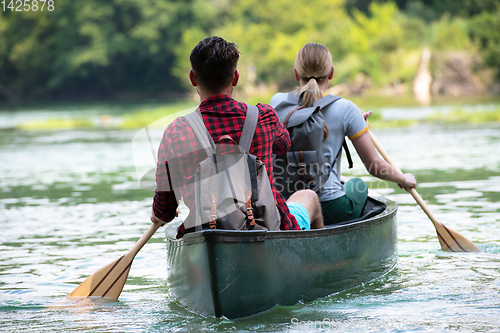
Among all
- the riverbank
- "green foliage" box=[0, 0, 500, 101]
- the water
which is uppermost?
"green foliage" box=[0, 0, 500, 101]

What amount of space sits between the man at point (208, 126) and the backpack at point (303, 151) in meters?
0.66

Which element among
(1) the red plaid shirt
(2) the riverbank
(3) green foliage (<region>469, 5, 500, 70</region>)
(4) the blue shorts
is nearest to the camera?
(1) the red plaid shirt

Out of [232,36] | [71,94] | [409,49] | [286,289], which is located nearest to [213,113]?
[286,289]

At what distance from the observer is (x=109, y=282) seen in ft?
13.3

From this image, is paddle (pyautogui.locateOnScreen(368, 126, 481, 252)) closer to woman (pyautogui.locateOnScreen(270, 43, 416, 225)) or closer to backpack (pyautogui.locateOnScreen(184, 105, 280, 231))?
woman (pyautogui.locateOnScreen(270, 43, 416, 225))

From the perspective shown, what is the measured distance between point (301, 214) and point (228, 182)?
0.73 meters

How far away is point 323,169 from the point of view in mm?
4008

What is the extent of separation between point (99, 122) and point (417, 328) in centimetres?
2204

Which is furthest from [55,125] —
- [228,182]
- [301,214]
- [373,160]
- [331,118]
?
[228,182]

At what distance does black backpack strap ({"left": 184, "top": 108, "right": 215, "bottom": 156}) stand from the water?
2.98 ft

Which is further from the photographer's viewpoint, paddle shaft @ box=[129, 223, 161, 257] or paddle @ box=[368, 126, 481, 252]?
paddle @ box=[368, 126, 481, 252]

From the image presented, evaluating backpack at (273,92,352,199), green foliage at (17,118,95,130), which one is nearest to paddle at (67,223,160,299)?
backpack at (273,92,352,199)

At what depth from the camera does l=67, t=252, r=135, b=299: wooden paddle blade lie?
406 centimetres

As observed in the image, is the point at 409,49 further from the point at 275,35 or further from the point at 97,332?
the point at 97,332
